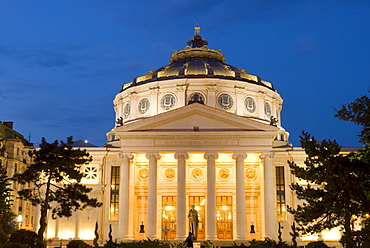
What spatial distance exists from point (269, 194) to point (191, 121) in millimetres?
11956

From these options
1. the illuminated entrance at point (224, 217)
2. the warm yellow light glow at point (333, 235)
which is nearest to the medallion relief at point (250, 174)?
the illuminated entrance at point (224, 217)

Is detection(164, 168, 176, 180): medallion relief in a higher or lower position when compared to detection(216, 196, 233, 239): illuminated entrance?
higher

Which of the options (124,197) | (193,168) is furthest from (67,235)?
(193,168)

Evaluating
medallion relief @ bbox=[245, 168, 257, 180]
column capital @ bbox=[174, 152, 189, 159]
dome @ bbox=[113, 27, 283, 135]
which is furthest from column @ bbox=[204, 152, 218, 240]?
dome @ bbox=[113, 27, 283, 135]

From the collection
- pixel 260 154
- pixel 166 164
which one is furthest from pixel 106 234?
pixel 260 154

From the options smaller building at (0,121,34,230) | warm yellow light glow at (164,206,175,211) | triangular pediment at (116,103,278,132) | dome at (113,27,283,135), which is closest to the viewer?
triangular pediment at (116,103,278,132)

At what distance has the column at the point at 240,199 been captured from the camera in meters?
53.2

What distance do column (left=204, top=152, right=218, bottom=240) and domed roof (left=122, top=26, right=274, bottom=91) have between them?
56.8 ft

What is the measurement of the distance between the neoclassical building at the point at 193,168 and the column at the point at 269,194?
110 mm

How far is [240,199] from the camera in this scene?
178ft

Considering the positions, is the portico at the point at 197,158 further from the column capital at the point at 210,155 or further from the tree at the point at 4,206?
the tree at the point at 4,206

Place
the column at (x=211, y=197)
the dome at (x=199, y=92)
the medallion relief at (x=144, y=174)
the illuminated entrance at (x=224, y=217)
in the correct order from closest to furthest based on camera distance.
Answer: the column at (x=211, y=197) < the illuminated entrance at (x=224, y=217) < the medallion relief at (x=144, y=174) < the dome at (x=199, y=92)

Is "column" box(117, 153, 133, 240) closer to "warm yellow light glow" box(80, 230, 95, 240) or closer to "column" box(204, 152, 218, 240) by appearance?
"warm yellow light glow" box(80, 230, 95, 240)

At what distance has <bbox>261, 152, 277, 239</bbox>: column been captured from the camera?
178ft
